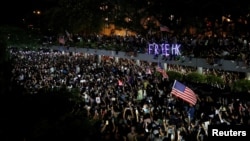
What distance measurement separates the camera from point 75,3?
48.9 metres

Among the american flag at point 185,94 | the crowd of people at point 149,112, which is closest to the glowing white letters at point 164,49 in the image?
the crowd of people at point 149,112

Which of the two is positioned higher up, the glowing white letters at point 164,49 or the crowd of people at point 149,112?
the glowing white letters at point 164,49

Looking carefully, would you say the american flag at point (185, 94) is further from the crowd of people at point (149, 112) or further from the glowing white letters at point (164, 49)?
the glowing white letters at point (164, 49)

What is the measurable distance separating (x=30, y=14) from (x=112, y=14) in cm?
2123

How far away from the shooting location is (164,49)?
99.8ft

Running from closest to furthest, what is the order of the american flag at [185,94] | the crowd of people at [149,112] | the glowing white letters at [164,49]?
the crowd of people at [149,112]
the american flag at [185,94]
the glowing white letters at [164,49]

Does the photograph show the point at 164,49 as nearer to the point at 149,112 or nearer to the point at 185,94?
the point at 185,94

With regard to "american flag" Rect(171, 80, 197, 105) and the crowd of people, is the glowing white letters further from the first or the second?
"american flag" Rect(171, 80, 197, 105)

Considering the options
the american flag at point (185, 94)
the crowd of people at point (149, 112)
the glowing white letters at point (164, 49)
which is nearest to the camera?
the crowd of people at point (149, 112)

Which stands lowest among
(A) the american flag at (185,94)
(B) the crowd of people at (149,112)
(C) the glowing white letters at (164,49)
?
(B) the crowd of people at (149,112)

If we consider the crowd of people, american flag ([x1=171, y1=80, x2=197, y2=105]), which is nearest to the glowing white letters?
the crowd of people

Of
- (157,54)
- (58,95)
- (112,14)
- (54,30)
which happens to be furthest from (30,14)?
(58,95)

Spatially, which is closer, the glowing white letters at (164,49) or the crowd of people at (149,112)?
the crowd of people at (149,112)

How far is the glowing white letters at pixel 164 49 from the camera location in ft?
95.3
